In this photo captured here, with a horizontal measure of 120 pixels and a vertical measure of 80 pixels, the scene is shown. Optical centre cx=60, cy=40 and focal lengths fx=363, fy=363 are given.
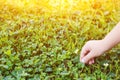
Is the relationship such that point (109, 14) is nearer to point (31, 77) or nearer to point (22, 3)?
point (22, 3)

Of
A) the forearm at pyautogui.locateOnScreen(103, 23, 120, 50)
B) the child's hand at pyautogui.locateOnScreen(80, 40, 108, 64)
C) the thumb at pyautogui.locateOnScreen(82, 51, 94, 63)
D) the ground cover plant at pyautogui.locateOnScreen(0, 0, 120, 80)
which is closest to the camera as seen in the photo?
the forearm at pyautogui.locateOnScreen(103, 23, 120, 50)

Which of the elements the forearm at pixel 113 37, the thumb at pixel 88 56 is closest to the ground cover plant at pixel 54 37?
the thumb at pixel 88 56

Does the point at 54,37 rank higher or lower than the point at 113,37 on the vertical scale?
higher

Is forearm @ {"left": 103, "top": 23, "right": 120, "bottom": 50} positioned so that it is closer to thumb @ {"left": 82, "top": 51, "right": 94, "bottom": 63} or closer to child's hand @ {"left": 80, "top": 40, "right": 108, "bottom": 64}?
child's hand @ {"left": 80, "top": 40, "right": 108, "bottom": 64}

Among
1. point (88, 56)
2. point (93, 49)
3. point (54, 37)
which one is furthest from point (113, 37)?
point (54, 37)

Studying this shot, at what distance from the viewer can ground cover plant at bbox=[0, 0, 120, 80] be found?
332 cm

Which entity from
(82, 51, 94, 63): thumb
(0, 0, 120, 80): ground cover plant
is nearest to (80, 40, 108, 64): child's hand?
(82, 51, 94, 63): thumb

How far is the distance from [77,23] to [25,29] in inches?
22.7

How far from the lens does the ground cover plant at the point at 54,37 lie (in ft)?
10.9

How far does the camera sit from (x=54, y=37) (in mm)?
3803

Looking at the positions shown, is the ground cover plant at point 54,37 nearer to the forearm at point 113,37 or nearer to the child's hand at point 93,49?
the child's hand at point 93,49

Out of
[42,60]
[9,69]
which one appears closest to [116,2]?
[42,60]

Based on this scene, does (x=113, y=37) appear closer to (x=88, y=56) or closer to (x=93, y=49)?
(x=93, y=49)

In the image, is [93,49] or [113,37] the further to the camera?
[93,49]
